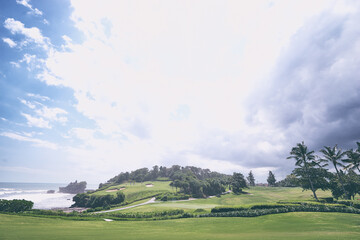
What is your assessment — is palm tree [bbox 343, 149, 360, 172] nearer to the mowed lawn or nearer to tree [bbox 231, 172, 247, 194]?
the mowed lawn

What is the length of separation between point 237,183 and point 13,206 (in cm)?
8909

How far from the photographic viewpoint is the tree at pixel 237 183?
9094 centimetres

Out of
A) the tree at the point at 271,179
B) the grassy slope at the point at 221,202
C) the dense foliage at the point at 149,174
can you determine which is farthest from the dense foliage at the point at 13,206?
the tree at the point at 271,179

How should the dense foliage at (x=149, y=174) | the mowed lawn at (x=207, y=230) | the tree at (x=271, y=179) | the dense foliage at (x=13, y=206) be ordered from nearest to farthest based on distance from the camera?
the mowed lawn at (x=207, y=230), the dense foliage at (x=13, y=206), the tree at (x=271, y=179), the dense foliage at (x=149, y=174)

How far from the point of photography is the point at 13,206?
1236 inches

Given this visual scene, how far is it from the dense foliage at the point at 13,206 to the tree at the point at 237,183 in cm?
8570

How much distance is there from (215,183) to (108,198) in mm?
57450

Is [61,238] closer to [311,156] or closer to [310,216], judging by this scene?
[310,216]

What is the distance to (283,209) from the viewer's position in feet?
94.9

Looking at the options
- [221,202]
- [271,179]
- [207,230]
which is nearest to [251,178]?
[271,179]

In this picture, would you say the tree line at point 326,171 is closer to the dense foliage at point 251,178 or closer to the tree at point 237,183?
the tree at point 237,183

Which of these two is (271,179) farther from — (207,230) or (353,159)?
(207,230)

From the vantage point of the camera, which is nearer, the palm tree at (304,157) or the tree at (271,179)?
the palm tree at (304,157)

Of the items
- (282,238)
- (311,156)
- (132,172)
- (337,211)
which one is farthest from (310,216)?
(132,172)
